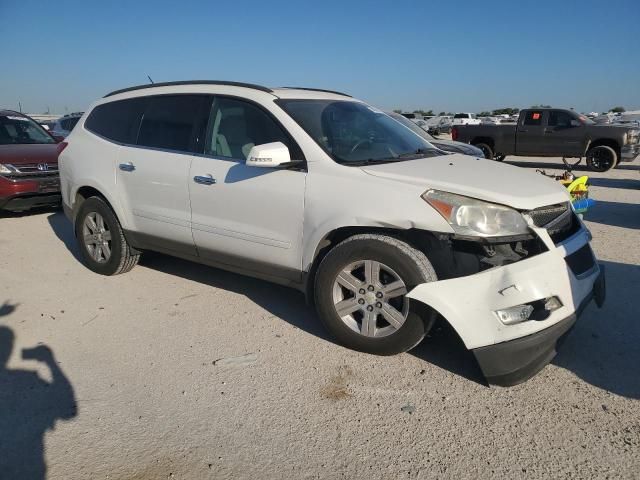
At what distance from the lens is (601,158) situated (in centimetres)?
1458

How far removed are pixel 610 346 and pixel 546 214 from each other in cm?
113

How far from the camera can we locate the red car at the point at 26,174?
7352mm

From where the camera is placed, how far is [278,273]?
12.1 ft

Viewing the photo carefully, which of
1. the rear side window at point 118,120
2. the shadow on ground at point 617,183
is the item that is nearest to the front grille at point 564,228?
the rear side window at point 118,120

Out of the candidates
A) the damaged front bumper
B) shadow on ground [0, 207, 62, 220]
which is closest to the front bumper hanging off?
the damaged front bumper

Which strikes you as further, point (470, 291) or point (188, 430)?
point (470, 291)

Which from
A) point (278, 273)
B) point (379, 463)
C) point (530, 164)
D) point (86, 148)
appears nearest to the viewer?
point (379, 463)

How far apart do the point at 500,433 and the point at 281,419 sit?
1.16 m

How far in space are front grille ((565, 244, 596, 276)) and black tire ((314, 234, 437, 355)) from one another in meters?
0.85

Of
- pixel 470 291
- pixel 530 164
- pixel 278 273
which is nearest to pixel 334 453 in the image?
pixel 470 291

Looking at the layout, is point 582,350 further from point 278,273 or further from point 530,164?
point 530,164

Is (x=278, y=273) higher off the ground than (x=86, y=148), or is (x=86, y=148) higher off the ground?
(x=86, y=148)

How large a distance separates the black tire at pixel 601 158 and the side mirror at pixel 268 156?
554 inches

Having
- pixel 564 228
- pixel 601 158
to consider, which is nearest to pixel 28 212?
pixel 564 228
